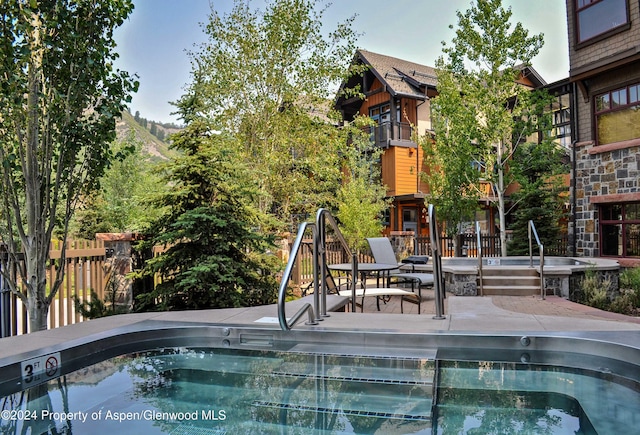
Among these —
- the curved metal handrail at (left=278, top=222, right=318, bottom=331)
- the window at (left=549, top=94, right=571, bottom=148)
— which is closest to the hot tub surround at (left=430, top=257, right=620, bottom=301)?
the curved metal handrail at (left=278, top=222, right=318, bottom=331)

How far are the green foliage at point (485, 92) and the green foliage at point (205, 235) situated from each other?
9.16m

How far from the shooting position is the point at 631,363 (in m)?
3.41

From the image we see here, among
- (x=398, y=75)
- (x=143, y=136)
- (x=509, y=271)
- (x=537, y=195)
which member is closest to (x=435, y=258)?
(x=509, y=271)

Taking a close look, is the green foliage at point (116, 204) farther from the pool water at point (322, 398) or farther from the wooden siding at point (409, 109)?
the wooden siding at point (409, 109)

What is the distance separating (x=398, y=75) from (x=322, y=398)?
70.1ft

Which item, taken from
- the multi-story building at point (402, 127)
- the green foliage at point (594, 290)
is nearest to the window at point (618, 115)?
the green foliage at point (594, 290)

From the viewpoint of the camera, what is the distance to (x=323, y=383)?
3492 millimetres

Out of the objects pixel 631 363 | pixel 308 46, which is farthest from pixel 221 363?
pixel 308 46

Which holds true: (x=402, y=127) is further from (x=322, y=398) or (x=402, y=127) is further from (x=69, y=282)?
(x=322, y=398)

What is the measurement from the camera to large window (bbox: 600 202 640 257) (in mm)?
11836

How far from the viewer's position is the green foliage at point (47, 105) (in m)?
4.49

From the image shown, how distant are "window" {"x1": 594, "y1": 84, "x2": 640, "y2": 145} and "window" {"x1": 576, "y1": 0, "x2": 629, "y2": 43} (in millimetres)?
1662

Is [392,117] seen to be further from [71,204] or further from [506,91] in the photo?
[71,204]

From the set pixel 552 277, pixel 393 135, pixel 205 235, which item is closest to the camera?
pixel 205 235
